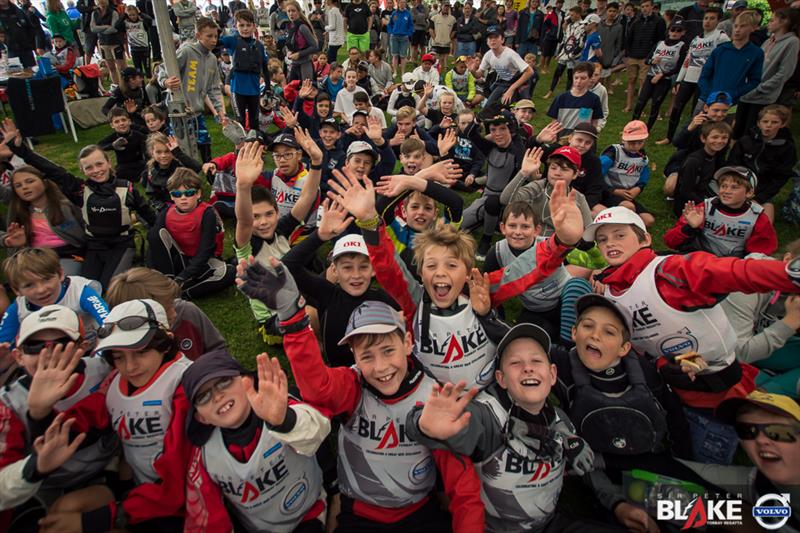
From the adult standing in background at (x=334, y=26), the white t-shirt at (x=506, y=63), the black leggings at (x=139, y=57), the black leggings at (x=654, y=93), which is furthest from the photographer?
the black leggings at (x=139, y=57)

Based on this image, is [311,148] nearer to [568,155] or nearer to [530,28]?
[568,155]

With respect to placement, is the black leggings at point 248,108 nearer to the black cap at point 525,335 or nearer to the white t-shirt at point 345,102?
the white t-shirt at point 345,102

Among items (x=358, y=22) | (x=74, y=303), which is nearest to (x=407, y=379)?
(x=74, y=303)

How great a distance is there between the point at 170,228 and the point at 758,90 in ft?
28.3

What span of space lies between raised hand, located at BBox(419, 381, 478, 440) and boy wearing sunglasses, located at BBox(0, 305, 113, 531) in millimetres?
1709

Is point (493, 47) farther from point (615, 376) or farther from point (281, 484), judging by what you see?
point (281, 484)

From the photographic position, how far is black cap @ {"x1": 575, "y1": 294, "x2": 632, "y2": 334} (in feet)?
8.16

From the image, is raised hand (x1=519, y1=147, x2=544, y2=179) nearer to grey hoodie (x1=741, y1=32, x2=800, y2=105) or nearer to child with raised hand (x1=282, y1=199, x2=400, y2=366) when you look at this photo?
child with raised hand (x1=282, y1=199, x2=400, y2=366)

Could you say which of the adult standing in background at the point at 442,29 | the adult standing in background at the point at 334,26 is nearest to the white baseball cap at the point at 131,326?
the adult standing in background at the point at 334,26

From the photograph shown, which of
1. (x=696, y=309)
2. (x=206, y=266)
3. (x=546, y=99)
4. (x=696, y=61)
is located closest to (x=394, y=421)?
(x=696, y=309)

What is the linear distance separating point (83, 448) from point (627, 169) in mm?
6652

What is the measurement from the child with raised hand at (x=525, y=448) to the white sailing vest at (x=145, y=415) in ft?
4.94

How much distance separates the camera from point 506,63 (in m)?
8.41

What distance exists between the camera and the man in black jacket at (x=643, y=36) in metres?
10.1
